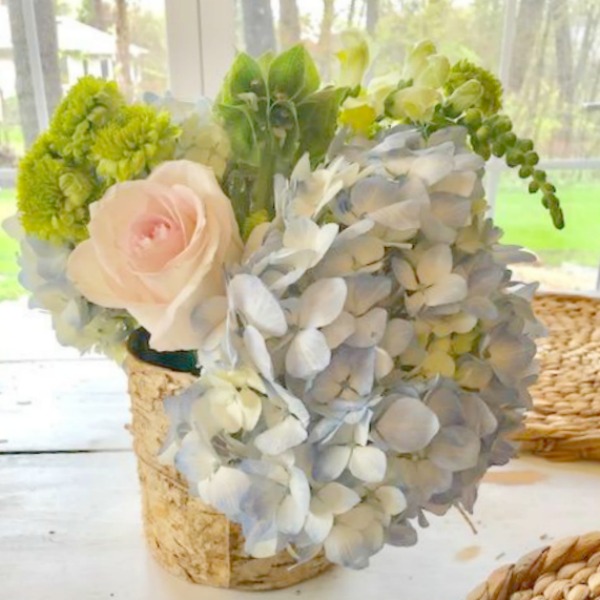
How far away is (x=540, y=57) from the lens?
109 cm

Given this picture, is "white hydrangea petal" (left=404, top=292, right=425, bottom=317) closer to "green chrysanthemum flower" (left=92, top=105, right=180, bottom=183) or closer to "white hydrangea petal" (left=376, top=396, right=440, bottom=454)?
"white hydrangea petal" (left=376, top=396, right=440, bottom=454)

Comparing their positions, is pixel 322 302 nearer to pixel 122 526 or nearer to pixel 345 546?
pixel 345 546

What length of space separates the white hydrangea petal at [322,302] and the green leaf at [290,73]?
0.41 ft

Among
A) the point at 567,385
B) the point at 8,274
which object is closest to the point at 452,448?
the point at 567,385

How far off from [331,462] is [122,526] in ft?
0.98

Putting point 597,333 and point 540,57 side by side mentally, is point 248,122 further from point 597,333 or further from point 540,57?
point 540,57

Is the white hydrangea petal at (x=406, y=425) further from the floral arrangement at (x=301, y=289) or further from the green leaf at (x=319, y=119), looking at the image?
the green leaf at (x=319, y=119)

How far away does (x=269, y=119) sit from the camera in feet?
1.44

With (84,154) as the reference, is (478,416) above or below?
below

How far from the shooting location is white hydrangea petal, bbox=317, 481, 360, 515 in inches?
15.3

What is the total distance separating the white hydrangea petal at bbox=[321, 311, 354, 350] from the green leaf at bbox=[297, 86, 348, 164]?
0.13 metres

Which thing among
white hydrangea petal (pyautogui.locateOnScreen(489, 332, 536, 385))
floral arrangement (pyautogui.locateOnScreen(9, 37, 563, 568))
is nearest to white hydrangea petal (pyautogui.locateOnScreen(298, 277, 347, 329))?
floral arrangement (pyautogui.locateOnScreen(9, 37, 563, 568))

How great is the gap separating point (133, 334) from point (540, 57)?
802 millimetres

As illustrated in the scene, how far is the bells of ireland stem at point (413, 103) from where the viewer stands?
0.47 metres
